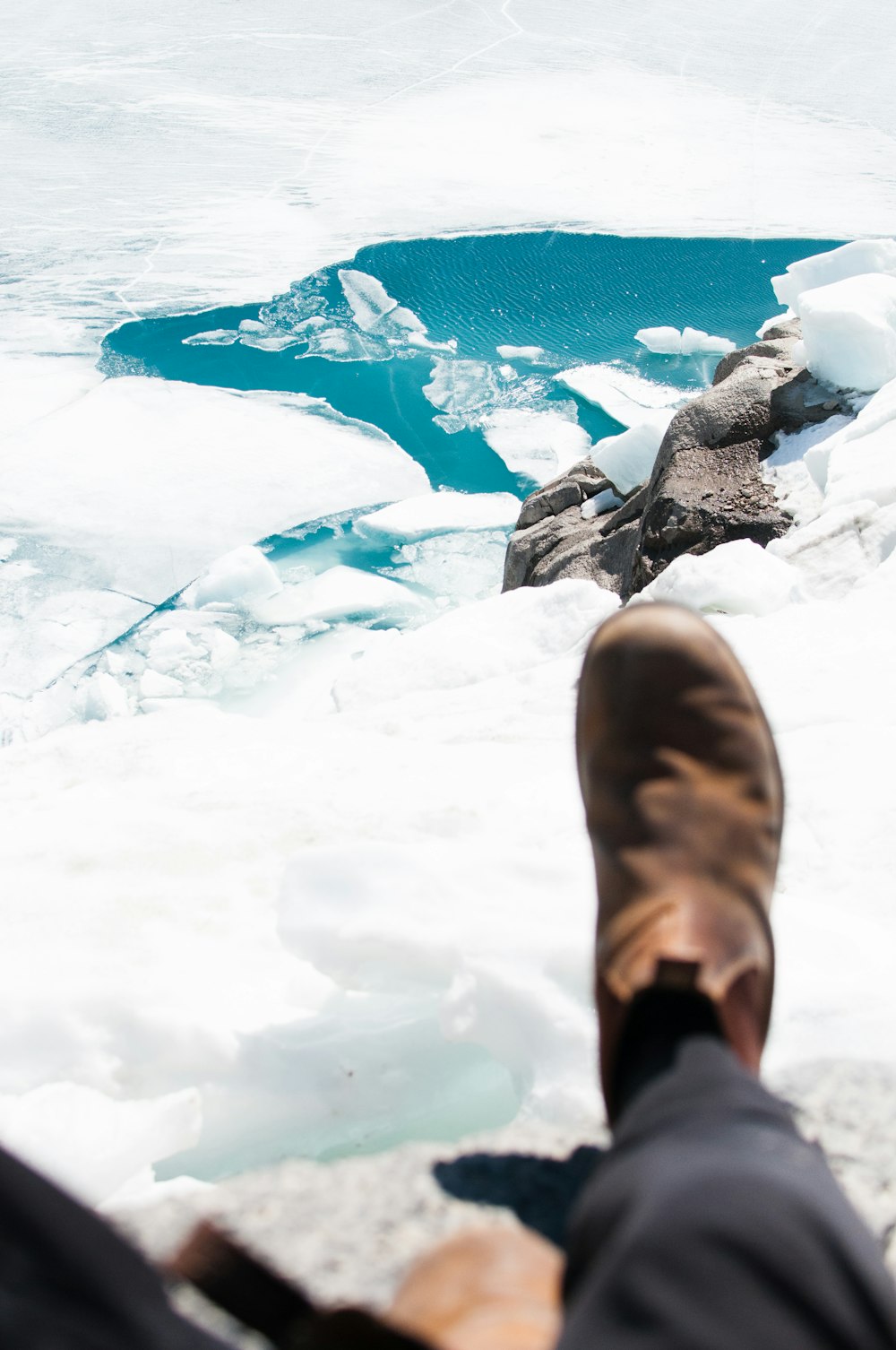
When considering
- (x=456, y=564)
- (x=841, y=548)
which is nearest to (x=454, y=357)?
(x=456, y=564)

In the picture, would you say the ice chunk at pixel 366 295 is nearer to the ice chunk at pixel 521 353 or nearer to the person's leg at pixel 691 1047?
the ice chunk at pixel 521 353

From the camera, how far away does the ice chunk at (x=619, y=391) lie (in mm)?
6992

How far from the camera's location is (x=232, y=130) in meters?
9.49

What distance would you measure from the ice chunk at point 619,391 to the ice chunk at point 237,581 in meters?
3.07

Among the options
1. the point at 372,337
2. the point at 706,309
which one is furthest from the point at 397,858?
the point at 706,309

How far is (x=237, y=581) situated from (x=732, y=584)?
3.19m

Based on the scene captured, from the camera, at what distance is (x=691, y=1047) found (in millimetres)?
807

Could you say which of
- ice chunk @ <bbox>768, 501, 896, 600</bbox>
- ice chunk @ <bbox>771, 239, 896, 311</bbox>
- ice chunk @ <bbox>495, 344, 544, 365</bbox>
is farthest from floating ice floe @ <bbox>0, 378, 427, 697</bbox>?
ice chunk @ <bbox>768, 501, 896, 600</bbox>

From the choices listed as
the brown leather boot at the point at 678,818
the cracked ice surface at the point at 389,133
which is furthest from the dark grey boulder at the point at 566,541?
the cracked ice surface at the point at 389,133

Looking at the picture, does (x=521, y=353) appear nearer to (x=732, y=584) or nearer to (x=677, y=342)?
(x=677, y=342)

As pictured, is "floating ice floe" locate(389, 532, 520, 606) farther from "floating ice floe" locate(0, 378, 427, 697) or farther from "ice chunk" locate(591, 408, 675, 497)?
"ice chunk" locate(591, 408, 675, 497)

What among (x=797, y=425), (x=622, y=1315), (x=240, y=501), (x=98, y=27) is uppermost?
(x=98, y=27)

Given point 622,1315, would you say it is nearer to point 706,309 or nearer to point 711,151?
point 706,309

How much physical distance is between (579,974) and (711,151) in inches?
412
